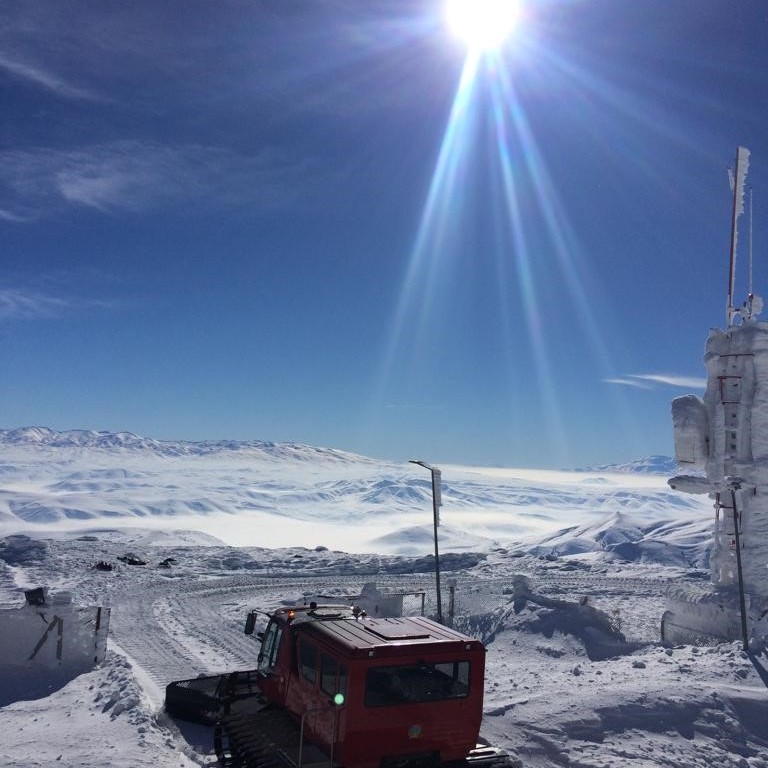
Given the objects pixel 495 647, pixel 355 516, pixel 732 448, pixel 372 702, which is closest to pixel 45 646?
pixel 372 702

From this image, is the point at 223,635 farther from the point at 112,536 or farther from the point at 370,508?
the point at 370,508

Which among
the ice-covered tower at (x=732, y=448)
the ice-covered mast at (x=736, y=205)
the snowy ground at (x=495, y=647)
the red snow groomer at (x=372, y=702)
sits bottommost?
the snowy ground at (x=495, y=647)

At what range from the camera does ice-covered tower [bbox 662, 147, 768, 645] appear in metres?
21.7

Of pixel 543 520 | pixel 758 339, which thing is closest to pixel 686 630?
→ pixel 758 339

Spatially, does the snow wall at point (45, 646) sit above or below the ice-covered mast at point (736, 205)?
below

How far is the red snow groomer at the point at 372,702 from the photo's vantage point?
7605mm

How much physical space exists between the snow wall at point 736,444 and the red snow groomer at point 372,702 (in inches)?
654

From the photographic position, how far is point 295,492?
587 feet

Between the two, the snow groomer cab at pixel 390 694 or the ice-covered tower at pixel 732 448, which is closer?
the snow groomer cab at pixel 390 694

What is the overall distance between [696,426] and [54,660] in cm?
1981

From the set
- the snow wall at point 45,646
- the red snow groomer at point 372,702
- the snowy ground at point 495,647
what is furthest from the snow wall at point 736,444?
the snow wall at point 45,646

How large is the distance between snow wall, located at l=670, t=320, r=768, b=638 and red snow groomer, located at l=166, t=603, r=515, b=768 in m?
16.6

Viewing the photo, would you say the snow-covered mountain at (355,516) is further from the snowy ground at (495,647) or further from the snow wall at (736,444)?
the snow wall at (736,444)

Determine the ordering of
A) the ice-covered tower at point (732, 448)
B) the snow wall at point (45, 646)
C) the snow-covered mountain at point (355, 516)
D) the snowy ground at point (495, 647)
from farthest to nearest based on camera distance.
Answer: the snow-covered mountain at point (355, 516) < the ice-covered tower at point (732, 448) < the snow wall at point (45, 646) < the snowy ground at point (495, 647)
